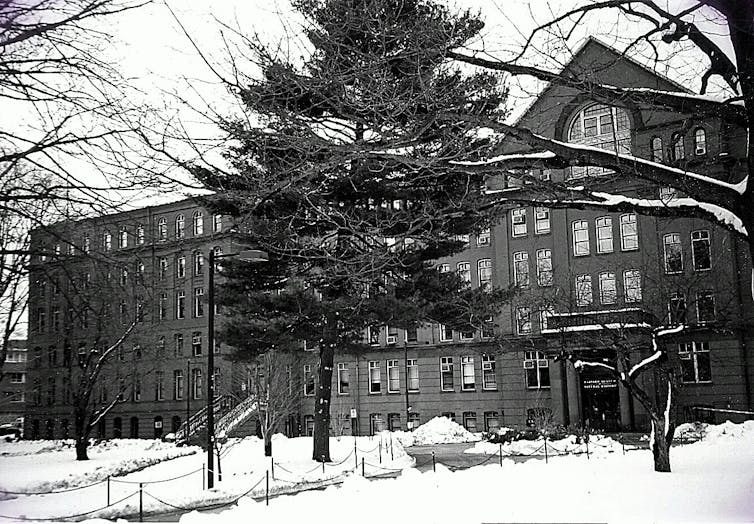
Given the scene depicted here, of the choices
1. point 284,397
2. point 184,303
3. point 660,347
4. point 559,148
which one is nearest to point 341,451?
point 284,397

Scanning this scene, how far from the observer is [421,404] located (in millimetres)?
53219

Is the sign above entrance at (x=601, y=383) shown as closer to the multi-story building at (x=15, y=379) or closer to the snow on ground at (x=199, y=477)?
the snow on ground at (x=199, y=477)

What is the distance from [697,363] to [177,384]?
38.3 meters

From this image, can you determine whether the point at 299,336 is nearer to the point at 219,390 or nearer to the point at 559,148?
the point at 559,148

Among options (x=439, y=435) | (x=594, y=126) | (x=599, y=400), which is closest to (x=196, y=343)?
(x=439, y=435)

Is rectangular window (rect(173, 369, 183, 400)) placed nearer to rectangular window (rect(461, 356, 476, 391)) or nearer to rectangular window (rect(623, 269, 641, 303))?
rectangular window (rect(461, 356, 476, 391))

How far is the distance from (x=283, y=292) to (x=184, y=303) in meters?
39.5

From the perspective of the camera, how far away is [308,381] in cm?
5509

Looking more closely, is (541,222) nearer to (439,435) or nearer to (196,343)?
(439,435)

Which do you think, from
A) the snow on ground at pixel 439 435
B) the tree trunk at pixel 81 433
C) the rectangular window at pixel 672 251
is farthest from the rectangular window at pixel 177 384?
the rectangular window at pixel 672 251

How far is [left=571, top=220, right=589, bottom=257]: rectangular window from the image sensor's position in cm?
4866

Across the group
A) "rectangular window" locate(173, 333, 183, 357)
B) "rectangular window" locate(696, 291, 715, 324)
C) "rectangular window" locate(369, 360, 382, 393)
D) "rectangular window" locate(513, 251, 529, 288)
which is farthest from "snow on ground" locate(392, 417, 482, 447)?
"rectangular window" locate(173, 333, 183, 357)

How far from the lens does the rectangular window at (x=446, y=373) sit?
52.7 meters

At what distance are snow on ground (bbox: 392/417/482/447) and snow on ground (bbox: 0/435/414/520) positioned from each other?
149 inches
